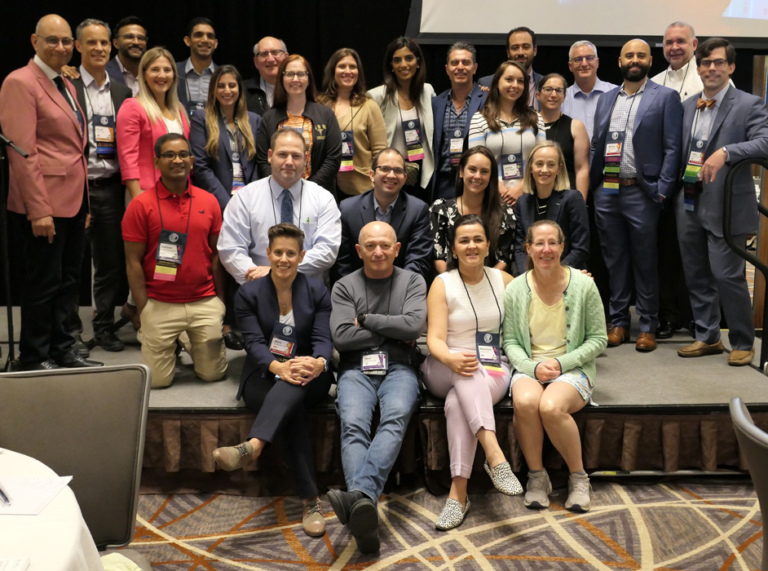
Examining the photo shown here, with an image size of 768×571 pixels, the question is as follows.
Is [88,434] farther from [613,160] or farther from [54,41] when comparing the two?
[613,160]

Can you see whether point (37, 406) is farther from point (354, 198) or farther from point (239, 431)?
point (354, 198)

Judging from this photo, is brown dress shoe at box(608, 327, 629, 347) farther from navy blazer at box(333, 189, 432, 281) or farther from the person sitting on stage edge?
the person sitting on stage edge

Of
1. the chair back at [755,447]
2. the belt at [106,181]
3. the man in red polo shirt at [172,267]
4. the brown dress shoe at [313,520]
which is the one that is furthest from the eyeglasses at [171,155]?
the chair back at [755,447]

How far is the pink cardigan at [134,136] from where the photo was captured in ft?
11.3

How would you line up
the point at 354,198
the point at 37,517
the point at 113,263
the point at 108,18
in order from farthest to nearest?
the point at 108,18, the point at 113,263, the point at 354,198, the point at 37,517

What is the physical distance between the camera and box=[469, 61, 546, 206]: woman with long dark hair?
361cm

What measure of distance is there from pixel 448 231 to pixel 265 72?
4.79 feet

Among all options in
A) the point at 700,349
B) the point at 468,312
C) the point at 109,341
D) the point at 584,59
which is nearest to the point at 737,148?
the point at 700,349

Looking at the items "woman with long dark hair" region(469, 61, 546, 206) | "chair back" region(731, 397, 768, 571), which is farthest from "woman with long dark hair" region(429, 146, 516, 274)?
"chair back" region(731, 397, 768, 571)

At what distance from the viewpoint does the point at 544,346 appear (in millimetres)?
2963

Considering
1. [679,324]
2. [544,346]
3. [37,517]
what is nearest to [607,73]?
[679,324]

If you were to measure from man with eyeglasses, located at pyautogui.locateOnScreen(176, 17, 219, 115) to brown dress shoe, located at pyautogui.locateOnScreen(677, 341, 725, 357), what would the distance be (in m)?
2.77

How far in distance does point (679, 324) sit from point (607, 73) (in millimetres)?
1755

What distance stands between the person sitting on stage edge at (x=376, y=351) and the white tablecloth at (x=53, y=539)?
136cm
